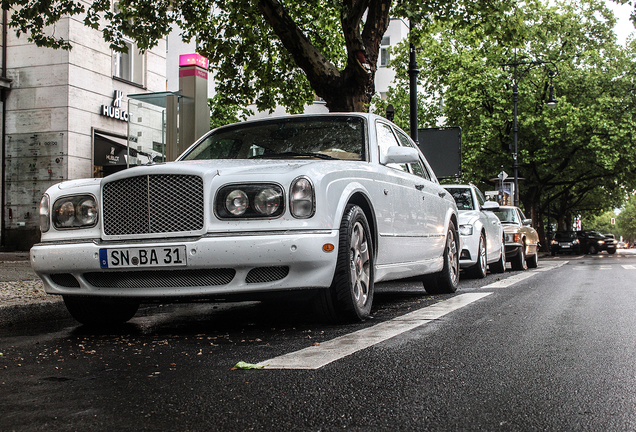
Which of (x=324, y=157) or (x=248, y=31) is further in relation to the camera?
(x=248, y=31)

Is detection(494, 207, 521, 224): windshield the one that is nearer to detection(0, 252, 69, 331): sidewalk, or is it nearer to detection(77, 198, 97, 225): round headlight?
detection(0, 252, 69, 331): sidewalk

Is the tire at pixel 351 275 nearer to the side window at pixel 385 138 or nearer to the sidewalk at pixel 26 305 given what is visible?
the side window at pixel 385 138

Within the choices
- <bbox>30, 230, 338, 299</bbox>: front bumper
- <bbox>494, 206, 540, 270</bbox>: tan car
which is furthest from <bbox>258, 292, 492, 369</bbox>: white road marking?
<bbox>494, 206, 540, 270</bbox>: tan car

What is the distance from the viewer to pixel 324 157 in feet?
18.6

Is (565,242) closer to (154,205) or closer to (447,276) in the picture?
(447,276)

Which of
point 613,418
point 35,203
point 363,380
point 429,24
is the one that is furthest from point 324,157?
Answer: point 35,203

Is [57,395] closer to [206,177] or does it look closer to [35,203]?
[206,177]

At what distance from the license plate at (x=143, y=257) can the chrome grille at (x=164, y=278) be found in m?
0.11

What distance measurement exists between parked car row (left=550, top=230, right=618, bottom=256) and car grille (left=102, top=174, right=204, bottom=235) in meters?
42.0

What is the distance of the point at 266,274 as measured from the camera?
15.1 ft

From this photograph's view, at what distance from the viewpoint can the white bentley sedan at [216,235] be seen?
4.55 meters

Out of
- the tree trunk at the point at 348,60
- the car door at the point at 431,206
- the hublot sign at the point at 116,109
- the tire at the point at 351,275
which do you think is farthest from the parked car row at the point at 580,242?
the tire at the point at 351,275

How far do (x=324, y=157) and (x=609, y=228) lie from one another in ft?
495

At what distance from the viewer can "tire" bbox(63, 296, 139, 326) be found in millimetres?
5277
